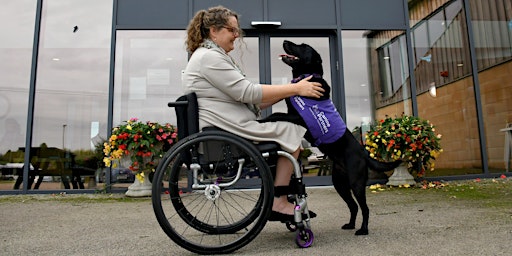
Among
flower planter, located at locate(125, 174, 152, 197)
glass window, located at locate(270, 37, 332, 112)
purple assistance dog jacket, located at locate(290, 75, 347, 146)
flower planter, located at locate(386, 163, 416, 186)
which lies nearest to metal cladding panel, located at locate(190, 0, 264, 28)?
glass window, located at locate(270, 37, 332, 112)

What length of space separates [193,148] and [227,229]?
38cm

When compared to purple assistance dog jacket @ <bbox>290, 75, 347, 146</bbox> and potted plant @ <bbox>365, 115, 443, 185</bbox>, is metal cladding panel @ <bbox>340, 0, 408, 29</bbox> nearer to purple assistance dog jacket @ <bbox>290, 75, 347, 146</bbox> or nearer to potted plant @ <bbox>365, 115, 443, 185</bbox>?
potted plant @ <bbox>365, 115, 443, 185</bbox>

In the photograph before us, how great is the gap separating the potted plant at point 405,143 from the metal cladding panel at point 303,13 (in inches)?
61.8

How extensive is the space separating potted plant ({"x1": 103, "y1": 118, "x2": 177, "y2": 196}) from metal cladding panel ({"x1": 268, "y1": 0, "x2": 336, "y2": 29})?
81.3 inches

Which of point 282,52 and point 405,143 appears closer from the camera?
point 405,143

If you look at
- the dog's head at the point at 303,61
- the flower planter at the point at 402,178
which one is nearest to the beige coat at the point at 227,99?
the dog's head at the point at 303,61

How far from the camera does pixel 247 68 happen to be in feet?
14.9

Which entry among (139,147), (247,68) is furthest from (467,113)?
(139,147)

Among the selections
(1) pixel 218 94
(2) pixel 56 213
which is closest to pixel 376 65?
(1) pixel 218 94

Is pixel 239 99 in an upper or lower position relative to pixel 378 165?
upper

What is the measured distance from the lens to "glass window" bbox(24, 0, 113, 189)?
4.12 meters

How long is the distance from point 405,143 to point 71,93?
408 centimetres

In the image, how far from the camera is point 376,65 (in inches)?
189

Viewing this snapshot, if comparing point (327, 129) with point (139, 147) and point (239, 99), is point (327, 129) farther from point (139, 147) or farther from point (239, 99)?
point (139, 147)
